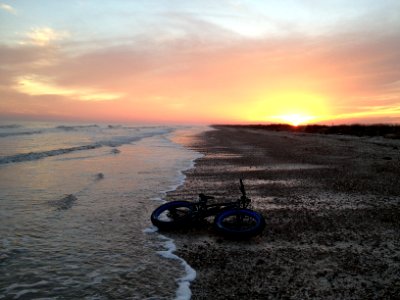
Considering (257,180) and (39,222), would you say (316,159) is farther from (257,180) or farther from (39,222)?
(39,222)

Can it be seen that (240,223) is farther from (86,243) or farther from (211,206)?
(86,243)

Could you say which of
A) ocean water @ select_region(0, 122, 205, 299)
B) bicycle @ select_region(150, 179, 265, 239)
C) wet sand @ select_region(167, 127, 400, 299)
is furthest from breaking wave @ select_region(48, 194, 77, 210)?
bicycle @ select_region(150, 179, 265, 239)

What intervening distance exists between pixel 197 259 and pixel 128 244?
1698mm

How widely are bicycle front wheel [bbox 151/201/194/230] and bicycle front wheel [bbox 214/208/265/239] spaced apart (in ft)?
2.58

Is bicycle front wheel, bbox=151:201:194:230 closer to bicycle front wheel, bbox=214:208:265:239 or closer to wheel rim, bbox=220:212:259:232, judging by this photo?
bicycle front wheel, bbox=214:208:265:239

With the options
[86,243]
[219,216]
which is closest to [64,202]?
[86,243]

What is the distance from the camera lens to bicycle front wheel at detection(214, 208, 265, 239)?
7.20 metres

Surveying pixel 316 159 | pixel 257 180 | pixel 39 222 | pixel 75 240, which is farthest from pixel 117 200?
pixel 316 159

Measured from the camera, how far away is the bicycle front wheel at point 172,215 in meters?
8.03

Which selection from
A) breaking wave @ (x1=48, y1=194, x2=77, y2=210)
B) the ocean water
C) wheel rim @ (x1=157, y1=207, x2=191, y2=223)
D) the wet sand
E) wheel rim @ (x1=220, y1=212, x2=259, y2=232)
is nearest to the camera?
the wet sand

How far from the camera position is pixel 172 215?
29.4 feet

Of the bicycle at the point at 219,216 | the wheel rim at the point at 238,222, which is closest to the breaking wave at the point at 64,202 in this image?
the bicycle at the point at 219,216

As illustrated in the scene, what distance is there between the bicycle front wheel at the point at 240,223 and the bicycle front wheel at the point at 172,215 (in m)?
0.79

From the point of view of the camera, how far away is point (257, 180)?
14.5 metres
